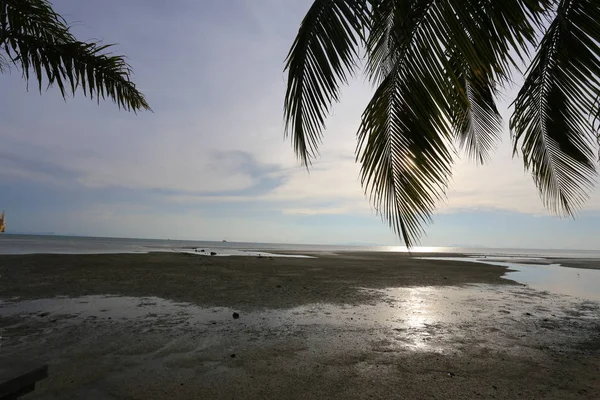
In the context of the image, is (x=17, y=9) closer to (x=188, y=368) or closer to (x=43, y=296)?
(x=188, y=368)

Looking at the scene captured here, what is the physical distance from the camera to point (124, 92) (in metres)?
4.57

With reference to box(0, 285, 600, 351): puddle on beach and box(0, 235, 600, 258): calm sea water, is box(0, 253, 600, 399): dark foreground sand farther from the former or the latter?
box(0, 235, 600, 258): calm sea water

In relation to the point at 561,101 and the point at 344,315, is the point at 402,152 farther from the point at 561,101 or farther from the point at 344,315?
the point at 344,315

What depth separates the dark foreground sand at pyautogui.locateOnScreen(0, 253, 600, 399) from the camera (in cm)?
346

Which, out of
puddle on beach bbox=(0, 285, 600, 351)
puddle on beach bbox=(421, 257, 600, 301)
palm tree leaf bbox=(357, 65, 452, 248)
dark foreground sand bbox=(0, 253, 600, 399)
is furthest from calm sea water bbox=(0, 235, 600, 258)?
palm tree leaf bbox=(357, 65, 452, 248)

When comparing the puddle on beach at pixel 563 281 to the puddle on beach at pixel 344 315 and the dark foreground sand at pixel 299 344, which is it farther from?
the puddle on beach at pixel 344 315

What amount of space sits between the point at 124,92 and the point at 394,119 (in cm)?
391

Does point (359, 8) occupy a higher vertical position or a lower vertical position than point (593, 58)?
higher

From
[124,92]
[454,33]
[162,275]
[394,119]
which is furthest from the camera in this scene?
[162,275]

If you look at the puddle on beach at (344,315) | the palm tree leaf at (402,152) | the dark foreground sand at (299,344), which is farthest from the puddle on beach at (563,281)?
the palm tree leaf at (402,152)

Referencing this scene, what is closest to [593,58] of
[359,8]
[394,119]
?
[394,119]

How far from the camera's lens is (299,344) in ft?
16.0

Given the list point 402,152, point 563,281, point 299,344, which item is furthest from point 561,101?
point 563,281

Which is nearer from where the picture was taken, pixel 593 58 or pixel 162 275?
pixel 593 58
